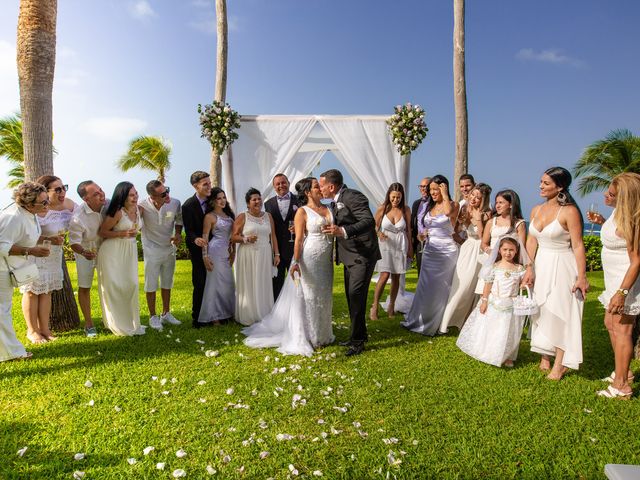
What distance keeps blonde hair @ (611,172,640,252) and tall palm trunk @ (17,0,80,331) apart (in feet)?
23.4

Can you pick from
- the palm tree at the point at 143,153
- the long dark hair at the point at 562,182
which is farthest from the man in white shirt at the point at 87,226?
the palm tree at the point at 143,153

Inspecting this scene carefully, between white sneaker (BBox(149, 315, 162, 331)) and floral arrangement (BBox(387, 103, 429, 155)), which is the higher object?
floral arrangement (BBox(387, 103, 429, 155))

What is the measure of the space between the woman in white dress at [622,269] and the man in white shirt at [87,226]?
6033 millimetres

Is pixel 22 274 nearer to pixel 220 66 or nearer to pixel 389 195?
pixel 389 195

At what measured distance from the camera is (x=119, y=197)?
19.7 ft

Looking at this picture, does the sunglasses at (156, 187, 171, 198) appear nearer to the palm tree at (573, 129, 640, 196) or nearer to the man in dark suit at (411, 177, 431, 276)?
the man in dark suit at (411, 177, 431, 276)

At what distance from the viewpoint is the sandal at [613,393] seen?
430 centimetres

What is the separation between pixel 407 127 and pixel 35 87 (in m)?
6.48

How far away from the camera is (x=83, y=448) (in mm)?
3350

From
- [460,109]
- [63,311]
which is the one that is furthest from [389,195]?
[460,109]

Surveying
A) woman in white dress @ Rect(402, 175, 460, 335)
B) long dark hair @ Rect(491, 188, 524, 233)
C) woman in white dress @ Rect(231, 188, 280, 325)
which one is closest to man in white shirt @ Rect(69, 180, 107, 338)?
woman in white dress @ Rect(231, 188, 280, 325)

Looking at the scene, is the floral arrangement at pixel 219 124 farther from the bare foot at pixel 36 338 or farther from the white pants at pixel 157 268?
the bare foot at pixel 36 338

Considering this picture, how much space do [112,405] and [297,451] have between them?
192cm

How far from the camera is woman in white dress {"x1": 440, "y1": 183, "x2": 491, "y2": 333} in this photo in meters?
6.25
